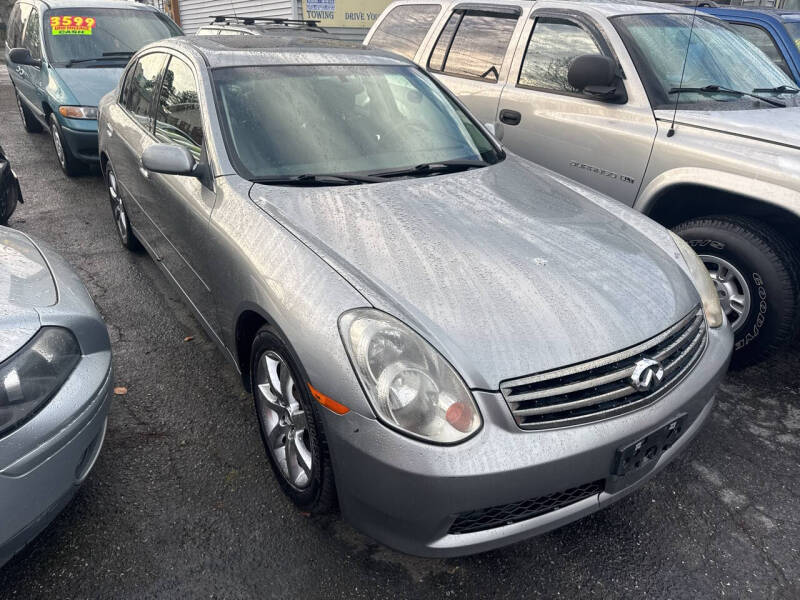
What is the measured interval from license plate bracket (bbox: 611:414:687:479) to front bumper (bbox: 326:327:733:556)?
0.03 meters

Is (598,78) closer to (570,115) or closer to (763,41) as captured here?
(570,115)

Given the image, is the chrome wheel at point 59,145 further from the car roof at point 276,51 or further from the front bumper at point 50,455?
the front bumper at point 50,455

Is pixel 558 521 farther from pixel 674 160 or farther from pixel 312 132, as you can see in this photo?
pixel 674 160

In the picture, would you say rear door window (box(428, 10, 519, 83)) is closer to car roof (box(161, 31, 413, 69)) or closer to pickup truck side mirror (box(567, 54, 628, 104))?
pickup truck side mirror (box(567, 54, 628, 104))

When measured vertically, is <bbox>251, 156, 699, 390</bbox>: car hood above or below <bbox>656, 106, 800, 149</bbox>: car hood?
below

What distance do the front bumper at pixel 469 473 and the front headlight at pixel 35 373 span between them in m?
0.87

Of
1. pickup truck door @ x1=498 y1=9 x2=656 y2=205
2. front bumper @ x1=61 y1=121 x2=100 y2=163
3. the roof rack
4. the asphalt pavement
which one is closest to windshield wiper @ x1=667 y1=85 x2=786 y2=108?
pickup truck door @ x1=498 y1=9 x2=656 y2=205

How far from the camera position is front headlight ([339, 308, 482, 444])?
5.56ft

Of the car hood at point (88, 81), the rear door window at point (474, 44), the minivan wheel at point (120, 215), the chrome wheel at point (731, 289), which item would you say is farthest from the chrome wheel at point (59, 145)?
the chrome wheel at point (731, 289)

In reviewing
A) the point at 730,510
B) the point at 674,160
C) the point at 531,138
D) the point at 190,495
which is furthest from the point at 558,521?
the point at 531,138

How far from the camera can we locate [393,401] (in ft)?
5.62

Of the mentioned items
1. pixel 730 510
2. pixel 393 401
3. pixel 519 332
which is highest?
pixel 519 332

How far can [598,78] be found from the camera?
3533mm

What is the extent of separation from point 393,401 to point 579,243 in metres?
1.10
